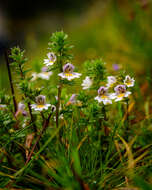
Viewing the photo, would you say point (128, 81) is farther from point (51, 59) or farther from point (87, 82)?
point (51, 59)

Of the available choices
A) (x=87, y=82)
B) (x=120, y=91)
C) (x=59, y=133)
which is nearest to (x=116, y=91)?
(x=120, y=91)

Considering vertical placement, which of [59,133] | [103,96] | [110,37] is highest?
[110,37]

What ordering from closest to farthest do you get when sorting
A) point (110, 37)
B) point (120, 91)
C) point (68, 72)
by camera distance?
point (68, 72) < point (120, 91) < point (110, 37)

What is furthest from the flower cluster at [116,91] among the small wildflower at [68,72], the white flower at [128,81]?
the small wildflower at [68,72]

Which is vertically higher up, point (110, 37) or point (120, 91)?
point (110, 37)

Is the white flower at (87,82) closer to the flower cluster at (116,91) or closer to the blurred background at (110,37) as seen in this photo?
the flower cluster at (116,91)

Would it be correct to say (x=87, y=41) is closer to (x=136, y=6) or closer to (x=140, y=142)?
(x=136, y=6)

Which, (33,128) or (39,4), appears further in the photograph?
(39,4)

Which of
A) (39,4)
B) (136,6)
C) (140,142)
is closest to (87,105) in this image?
(140,142)

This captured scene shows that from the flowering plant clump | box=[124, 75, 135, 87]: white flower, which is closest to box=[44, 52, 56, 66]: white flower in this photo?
the flowering plant clump
